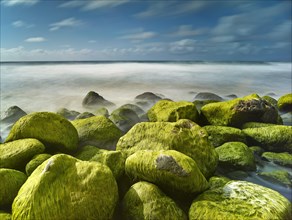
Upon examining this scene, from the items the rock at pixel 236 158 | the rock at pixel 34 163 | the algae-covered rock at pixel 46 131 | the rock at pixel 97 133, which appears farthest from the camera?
the rock at pixel 97 133

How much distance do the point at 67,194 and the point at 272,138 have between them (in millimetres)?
4761

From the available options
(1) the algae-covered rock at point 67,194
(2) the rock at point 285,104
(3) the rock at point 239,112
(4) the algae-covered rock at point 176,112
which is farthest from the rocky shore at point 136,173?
(2) the rock at point 285,104

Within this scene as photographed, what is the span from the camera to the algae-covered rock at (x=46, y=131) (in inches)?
172

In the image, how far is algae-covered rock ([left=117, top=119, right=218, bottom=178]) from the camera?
13.2 feet

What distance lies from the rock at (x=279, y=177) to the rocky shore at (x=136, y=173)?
0.02m

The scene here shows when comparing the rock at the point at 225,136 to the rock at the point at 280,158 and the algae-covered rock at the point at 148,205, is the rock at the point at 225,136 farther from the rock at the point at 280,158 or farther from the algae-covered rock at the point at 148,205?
the algae-covered rock at the point at 148,205

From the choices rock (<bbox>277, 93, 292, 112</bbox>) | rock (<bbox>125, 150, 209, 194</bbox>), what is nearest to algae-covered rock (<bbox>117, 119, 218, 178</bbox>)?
rock (<bbox>125, 150, 209, 194</bbox>)

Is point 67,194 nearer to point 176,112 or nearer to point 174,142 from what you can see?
point 174,142

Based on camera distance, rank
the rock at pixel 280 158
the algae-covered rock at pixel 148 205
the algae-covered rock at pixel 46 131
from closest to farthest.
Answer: the algae-covered rock at pixel 148 205, the algae-covered rock at pixel 46 131, the rock at pixel 280 158

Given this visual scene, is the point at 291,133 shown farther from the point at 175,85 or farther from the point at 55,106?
the point at 175,85

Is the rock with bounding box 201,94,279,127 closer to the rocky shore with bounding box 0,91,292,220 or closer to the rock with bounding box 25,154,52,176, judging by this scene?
the rocky shore with bounding box 0,91,292,220

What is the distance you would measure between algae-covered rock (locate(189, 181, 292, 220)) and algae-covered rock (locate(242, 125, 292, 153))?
282 centimetres

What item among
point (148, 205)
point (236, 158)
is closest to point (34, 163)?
point (148, 205)

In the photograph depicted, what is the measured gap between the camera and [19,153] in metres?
3.89
